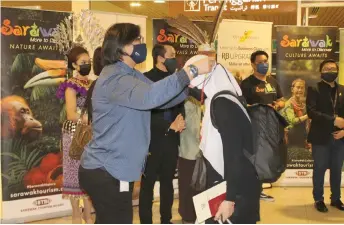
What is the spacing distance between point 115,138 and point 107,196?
28 centimetres

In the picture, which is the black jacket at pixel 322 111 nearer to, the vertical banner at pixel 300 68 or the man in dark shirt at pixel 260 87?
the man in dark shirt at pixel 260 87

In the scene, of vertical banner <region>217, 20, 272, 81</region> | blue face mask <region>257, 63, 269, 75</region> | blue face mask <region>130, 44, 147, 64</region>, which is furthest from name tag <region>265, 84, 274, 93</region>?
blue face mask <region>130, 44, 147, 64</region>

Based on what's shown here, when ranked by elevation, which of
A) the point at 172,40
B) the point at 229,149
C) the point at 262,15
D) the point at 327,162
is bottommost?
the point at 327,162

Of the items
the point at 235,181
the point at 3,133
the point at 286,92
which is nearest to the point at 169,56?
the point at 3,133

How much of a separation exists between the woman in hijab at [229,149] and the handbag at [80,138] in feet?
4.17

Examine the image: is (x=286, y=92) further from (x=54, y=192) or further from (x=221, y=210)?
(x=221, y=210)

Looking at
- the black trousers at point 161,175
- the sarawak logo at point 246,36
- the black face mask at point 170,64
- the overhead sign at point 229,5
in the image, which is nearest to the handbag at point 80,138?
the black trousers at point 161,175

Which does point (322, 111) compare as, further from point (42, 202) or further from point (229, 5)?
point (42, 202)

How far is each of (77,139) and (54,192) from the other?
145cm

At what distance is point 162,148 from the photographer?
381 cm

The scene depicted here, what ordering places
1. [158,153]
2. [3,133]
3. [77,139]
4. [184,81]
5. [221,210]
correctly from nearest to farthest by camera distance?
1. [184,81]
2. [221,210]
3. [77,139]
4. [158,153]
5. [3,133]

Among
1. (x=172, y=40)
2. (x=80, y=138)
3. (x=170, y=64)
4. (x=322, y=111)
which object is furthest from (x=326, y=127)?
(x=80, y=138)

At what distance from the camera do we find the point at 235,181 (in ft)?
6.84

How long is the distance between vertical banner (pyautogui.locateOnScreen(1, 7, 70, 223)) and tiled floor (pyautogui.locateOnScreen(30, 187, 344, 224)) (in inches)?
13.3
